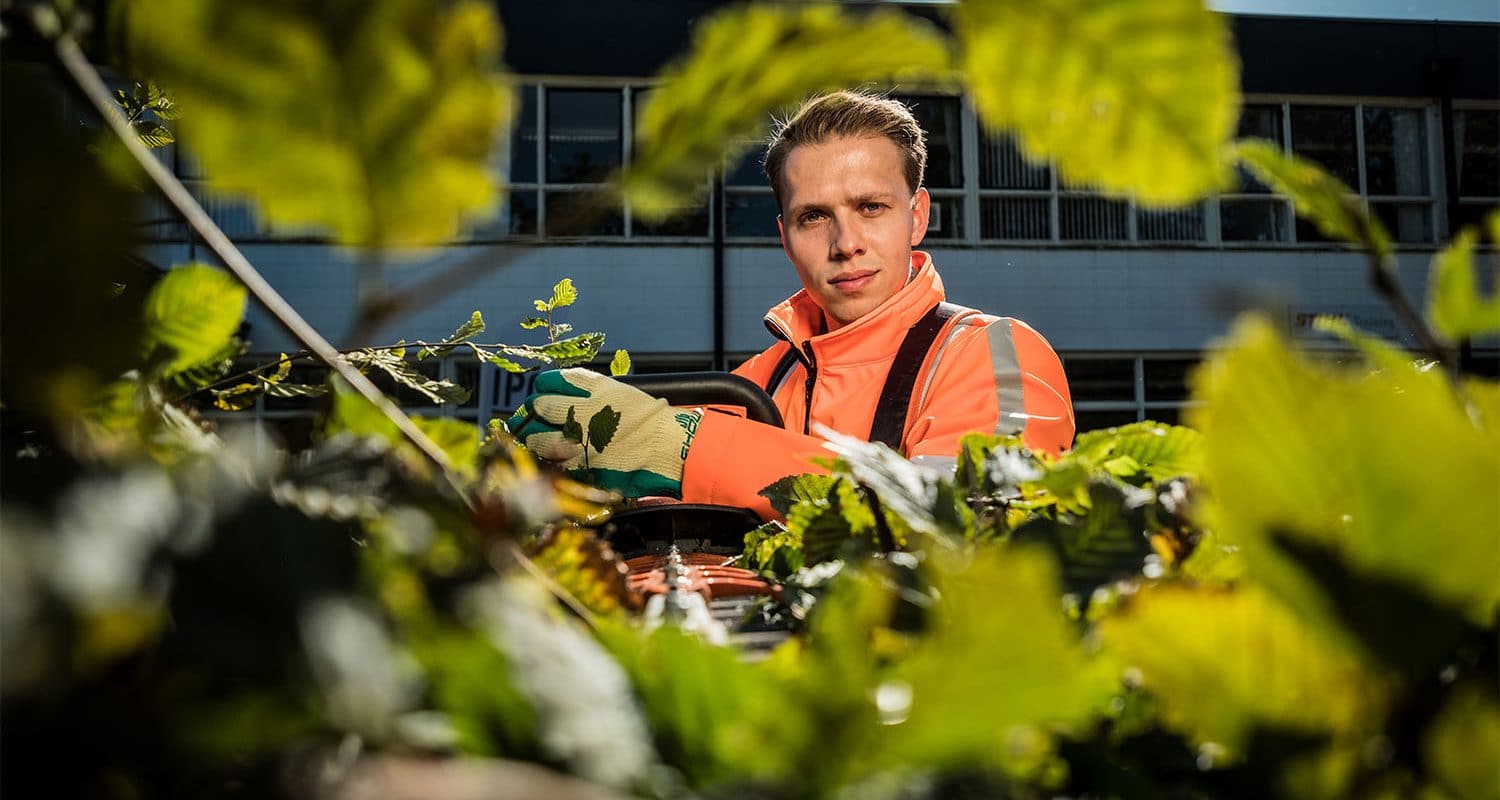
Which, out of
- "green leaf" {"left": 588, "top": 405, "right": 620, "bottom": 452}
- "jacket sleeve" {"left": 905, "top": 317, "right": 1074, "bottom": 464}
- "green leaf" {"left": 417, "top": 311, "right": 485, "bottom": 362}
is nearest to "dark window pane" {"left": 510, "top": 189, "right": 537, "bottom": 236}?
"jacket sleeve" {"left": 905, "top": 317, "right": 1074, "bottom": 464}

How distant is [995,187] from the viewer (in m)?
9.19

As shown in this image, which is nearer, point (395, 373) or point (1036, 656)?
point (1036, 656)

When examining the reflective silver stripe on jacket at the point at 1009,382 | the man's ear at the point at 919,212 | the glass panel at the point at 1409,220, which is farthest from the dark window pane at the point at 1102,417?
the reflective silver stripe on jacket at the point at 1009,382

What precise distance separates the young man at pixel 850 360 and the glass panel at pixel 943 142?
254 inches

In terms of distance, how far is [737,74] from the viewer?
16cm

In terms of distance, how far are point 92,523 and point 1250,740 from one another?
16cm

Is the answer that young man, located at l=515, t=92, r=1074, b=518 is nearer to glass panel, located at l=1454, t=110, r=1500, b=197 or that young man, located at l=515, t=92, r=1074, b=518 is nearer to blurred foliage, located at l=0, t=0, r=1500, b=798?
blurred foliage, located at l=0, t=0, r=1500, b=798

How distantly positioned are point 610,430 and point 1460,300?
1011 millimetres

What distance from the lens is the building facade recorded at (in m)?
8.49

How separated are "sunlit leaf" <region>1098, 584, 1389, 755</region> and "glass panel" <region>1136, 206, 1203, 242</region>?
9.75 m

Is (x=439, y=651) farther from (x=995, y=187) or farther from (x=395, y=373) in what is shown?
(x=995, y=187)

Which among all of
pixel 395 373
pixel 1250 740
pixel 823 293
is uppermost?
pixel 823 293

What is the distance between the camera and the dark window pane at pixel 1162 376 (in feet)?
30.3

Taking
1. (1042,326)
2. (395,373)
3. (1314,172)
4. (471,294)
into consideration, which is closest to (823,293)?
(395,373)
